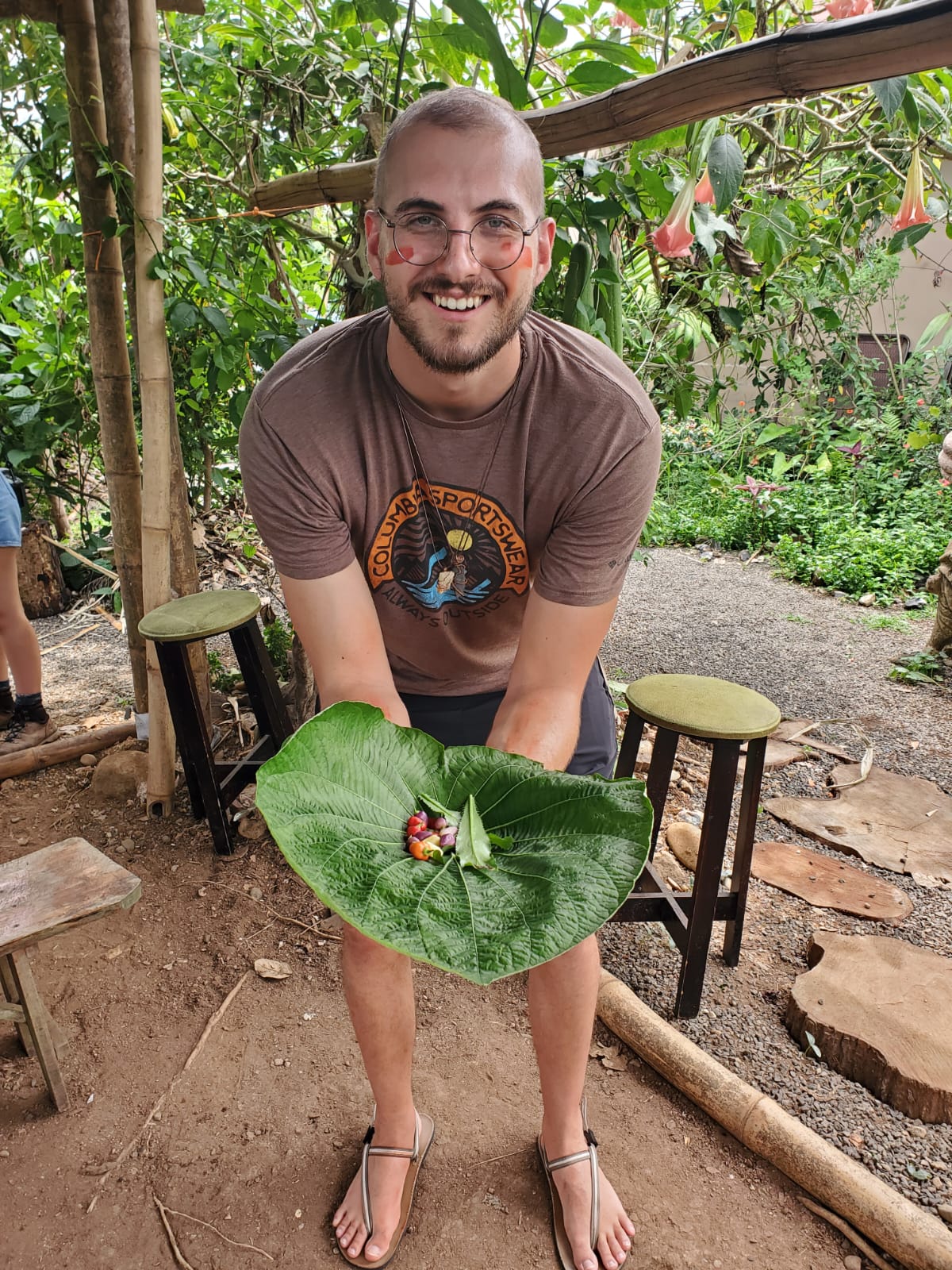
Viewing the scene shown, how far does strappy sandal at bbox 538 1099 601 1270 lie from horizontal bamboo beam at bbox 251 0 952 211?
1.67 metres

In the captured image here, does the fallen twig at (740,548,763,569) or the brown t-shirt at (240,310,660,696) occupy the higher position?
the brown t-shirt at (240,310,660,696)

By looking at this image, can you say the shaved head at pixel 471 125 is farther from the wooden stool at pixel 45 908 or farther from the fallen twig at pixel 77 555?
the fallen twig at pixel 77 555

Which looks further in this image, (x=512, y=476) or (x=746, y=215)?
(x=746, y=215)

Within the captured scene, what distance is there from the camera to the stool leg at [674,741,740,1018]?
5.79 feet

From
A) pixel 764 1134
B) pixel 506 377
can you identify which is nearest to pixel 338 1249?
pixel 764 1134

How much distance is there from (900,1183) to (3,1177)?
62.9 inches

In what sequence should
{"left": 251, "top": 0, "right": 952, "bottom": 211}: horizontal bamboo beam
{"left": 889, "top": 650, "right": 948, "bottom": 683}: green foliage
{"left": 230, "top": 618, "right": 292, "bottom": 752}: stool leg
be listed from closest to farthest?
{"left": 251, "top": 0, "right": 952, "bottom": 211}: horizontal bamboo beam, {"left": 230, "top": 618, "right": 292, "bottom": 752}: stool leg, {"left": 889, "top": 650, "right": 948, "bottom": 683}: green foliage

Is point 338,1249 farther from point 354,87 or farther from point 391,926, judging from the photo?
point 354,87

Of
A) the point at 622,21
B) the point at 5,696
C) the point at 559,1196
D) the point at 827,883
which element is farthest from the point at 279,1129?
the point at 622,21

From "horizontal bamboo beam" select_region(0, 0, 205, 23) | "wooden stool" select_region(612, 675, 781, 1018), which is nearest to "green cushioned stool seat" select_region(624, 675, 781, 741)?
"wooden stool" select_region(612, 675, 781, 1018)

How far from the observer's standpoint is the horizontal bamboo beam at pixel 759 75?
1134 mm

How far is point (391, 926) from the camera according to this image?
83 cm

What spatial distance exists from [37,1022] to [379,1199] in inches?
28.9

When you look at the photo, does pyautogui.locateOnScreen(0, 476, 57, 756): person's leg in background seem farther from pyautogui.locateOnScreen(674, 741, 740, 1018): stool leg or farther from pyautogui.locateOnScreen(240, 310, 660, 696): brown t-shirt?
pyautogui.locateOnScreen(674, 741, 740, 1018): stool leg
